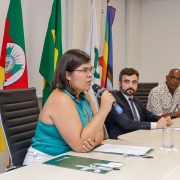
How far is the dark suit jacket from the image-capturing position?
265cm

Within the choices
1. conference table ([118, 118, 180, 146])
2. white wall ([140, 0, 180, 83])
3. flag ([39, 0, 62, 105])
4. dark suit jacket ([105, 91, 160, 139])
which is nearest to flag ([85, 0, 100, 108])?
flag ([39, 0, 62, 105])

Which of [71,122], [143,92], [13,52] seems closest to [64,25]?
[13,52]

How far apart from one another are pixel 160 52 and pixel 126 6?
106cm

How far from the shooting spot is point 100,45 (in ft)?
15.1

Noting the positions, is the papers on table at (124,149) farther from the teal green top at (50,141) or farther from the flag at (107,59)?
the flag at (107,59)

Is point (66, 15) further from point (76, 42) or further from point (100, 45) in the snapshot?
point (100, 45)

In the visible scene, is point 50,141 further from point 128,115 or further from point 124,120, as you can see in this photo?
point 128,115

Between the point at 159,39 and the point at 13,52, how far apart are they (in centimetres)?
347

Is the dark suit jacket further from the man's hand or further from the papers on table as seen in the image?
the man's hand

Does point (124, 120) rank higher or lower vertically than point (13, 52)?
lower

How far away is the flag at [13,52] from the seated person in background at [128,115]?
3.20ft

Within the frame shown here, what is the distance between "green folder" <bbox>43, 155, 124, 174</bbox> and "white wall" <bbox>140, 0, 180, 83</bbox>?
4480 millimetres

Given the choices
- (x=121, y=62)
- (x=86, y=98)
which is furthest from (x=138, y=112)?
(x=121, y=62)

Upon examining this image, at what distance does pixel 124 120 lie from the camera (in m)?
2.67
